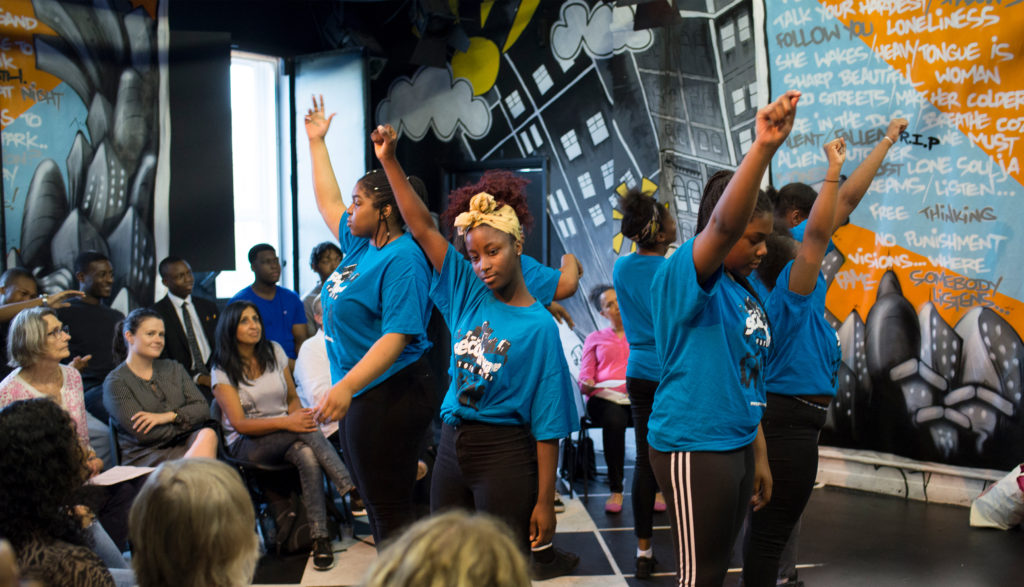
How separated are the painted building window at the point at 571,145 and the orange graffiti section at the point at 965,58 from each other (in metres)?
2.38

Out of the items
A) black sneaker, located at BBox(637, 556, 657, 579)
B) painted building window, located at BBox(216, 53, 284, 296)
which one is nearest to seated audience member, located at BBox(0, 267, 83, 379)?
painted building window, located at BBox(216, 53, 284, 296)

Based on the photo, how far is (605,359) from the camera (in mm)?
4992

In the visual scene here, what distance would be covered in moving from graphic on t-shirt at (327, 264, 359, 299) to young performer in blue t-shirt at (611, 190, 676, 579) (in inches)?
47.3

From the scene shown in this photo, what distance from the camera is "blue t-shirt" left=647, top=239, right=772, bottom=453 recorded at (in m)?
1.78

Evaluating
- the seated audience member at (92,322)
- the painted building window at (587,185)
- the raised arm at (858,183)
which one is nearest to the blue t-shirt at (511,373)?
the raised arm at (858,183)

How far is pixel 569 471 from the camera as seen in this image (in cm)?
483

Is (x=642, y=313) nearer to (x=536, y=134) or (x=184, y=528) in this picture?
(x=184, y=528)

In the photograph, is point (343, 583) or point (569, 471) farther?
point (569, 471)

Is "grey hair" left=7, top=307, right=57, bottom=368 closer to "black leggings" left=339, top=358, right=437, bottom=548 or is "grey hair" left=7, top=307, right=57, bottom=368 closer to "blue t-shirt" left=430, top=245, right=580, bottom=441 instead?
"black leggings" left=339, top=358, right=437, bottom=548

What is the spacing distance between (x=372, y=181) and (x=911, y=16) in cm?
373

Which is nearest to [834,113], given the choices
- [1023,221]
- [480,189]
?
[1023,221]

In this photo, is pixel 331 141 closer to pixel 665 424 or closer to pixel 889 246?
pixel 889 246

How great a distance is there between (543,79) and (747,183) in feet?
17.7

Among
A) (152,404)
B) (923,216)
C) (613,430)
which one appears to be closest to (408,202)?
(152,404)
